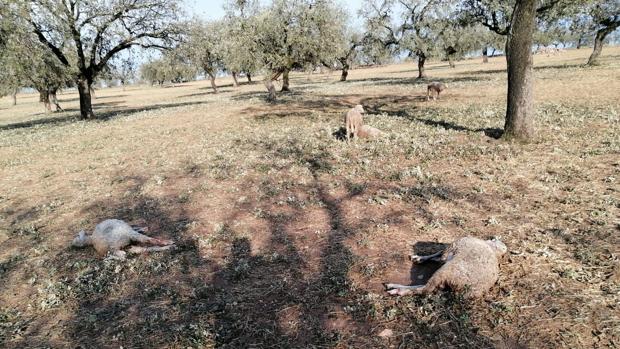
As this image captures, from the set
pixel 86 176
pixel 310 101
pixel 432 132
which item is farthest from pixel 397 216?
pixel 310 101

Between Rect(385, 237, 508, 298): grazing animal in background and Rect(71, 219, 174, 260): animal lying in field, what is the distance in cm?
540

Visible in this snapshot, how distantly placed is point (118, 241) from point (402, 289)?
6325 millimetres

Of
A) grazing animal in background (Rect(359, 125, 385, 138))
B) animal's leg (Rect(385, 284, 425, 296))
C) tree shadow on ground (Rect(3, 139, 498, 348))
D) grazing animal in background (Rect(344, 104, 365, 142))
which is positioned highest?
grazing animal in background (Rect(344, 104, 365, 142))

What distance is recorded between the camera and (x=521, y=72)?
42.8ft

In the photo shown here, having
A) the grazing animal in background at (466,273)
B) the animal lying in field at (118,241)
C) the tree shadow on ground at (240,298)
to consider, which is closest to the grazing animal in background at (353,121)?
the tree shadow on ground at (240,298)

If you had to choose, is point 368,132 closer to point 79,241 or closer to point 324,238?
point 324,238

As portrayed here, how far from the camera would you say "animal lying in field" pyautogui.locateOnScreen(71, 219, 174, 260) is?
28.0ft

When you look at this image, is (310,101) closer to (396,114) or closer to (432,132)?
(396,114)

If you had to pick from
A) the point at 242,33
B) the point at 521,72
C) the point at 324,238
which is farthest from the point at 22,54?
the point at 521,72

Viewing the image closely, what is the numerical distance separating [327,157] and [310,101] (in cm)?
1765

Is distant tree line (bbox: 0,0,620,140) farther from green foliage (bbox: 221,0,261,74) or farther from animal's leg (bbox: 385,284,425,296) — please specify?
animal's leg (bbox: 385,284,425,296)

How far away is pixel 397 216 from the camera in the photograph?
29.4 feet

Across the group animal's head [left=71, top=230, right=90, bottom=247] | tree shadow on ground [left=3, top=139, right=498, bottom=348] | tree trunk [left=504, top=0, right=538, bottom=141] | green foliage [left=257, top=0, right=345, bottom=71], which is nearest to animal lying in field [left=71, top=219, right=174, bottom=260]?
animal's head [left=71, top=230, right=90, bottom=247]

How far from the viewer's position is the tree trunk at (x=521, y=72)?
12.6 m
